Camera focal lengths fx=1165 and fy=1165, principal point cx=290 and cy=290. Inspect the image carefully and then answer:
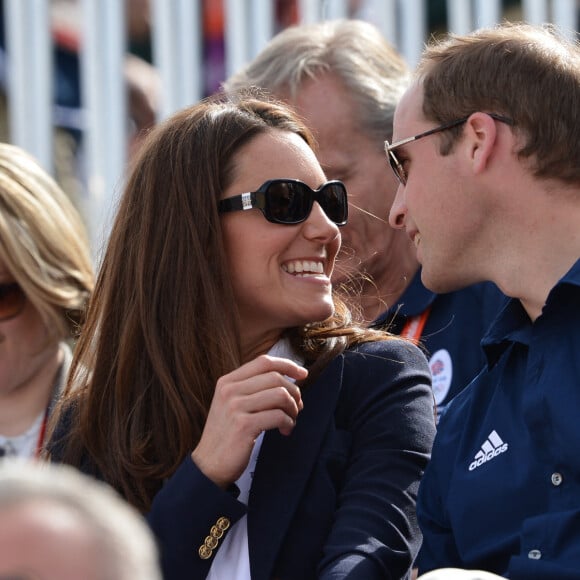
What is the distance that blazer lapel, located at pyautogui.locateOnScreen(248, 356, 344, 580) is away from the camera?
8.22 ft

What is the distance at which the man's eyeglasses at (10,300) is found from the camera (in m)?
3.73

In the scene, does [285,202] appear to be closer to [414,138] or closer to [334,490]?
[414,138]

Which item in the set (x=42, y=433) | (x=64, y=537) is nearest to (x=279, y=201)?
(x=42, y=433)

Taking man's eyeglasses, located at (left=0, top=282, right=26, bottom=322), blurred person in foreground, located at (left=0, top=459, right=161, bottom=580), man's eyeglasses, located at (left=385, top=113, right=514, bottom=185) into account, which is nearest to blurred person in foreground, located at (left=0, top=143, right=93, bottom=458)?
man's eyeglasses, located at (left=0, top=282, right=26, bottom=322)

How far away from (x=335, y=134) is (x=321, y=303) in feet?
3.78

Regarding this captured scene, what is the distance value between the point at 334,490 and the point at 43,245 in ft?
5.13

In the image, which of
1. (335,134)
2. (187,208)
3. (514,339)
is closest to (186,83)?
(335,134)

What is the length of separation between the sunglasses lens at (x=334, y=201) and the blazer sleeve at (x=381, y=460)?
1.09 ft

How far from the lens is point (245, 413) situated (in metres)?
2.43

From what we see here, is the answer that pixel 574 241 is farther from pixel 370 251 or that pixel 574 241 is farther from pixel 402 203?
pixel 370 251

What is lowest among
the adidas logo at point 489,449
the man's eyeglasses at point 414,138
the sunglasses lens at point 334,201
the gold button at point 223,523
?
the gold button at point 223,523

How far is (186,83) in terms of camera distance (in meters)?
5.77

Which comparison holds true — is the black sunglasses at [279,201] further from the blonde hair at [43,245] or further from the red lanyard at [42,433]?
the red lanyard at [42,433]

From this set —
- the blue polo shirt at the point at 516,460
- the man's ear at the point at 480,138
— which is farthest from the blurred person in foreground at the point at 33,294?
the man's ear at the point at 480,138
